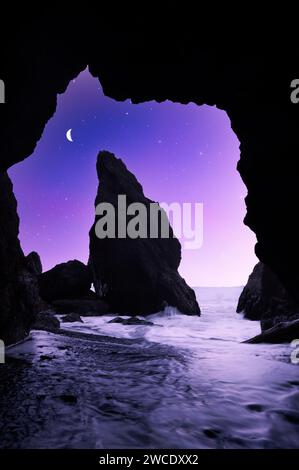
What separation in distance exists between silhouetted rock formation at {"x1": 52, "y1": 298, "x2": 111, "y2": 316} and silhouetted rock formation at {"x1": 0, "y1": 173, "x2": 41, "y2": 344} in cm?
1196

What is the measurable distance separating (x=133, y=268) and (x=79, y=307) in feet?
17.0

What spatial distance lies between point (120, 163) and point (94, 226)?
707 cm

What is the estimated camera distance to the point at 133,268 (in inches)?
907

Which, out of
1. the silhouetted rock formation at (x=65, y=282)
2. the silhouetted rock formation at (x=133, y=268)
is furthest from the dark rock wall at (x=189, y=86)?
the silhouetted rock formation at (x=65, y=282)

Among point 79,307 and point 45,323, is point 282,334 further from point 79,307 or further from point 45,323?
point 79,307

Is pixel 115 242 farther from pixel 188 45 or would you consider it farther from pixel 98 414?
pixel 98 414

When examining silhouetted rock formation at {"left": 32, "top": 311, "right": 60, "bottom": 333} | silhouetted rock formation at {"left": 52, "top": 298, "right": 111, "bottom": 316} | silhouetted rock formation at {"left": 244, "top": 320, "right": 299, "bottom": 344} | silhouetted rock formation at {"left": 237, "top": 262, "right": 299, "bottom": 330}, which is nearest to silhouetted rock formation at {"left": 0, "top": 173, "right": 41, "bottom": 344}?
silhouetted rock formation at {"left": 32, "top": 311, "right": 60, "bottom": 333}

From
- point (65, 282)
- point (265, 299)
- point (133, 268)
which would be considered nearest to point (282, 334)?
point (265, 299)

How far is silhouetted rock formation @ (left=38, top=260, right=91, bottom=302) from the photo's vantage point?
22.0 metres

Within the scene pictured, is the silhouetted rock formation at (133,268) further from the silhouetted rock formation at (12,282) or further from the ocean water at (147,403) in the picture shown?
the ocean water at (147,403)

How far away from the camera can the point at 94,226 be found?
87.4ft

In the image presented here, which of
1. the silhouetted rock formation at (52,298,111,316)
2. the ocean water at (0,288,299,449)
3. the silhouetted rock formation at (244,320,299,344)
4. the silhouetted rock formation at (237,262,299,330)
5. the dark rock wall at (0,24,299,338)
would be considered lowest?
the silhouetted rock formation at (52,298,111,316)

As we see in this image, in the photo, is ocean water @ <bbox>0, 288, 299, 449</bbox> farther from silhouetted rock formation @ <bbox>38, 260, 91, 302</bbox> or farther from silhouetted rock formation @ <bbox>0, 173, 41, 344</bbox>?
silhouetted rock formation @ <bbox>38, 260, 91, 302</bbox>
